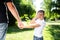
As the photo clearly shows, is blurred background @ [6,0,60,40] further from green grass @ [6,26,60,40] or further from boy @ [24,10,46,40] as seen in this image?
boy @ [24,10,46,40]

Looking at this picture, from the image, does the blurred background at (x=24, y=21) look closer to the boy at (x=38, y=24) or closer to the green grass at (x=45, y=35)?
the green grass at (x=45, y=35)

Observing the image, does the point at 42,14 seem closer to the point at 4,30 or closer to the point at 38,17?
the point at 38,17

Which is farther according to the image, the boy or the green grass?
the green grass

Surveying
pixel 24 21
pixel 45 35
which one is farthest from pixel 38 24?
pixel 24 21

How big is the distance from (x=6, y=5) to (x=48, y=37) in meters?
3.74

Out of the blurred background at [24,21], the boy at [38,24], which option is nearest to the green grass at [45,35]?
the blurred background at [24,21]

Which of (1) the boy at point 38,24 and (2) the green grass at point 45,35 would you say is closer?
(1) the boy at point 38,24

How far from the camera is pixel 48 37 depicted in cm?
709

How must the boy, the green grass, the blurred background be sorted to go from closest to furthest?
the boy < the green grass < the blurred background

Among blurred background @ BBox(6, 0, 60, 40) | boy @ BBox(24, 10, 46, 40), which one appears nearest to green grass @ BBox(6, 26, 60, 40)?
blurred background @ BBox(6, 0, 60, 40)

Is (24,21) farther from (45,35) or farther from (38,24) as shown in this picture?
(38,24)

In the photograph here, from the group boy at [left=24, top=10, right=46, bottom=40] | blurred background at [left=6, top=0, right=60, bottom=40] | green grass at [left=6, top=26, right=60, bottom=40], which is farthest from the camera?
blurred background at [left=6, top=0, right=60, bottom=40]

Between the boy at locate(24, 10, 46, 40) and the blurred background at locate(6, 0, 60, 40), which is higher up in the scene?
the boy at locate(24, 10, 46, 40)

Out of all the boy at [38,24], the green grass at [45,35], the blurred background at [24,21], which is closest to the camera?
the boy at [38,24]
